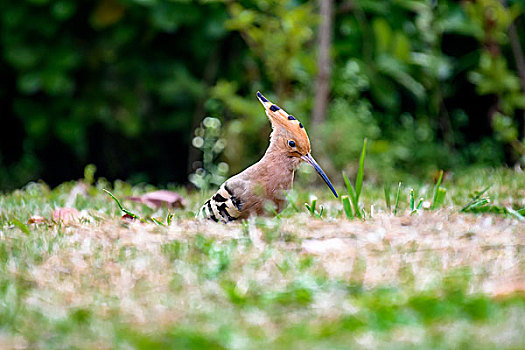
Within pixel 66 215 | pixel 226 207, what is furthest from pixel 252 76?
pixel 226 207

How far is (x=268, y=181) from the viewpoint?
142 inches

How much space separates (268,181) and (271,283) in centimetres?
116

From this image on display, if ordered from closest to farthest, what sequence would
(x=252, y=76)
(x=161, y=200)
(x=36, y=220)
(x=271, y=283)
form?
(x=271, y=283) < (x=36, y=220) < (x=161, y=200) < (x=252, y=76)

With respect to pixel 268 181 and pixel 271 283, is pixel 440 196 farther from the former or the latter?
pixel 271 283

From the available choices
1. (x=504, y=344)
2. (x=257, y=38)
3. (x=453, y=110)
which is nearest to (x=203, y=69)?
(x=257, y=38)

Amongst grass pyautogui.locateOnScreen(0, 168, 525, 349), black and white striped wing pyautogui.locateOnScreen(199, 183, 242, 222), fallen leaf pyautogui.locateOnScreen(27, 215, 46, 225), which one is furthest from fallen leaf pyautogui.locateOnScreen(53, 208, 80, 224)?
black and white striped wing pyautogui.locateOnScreen(199, 183, 242, 222)

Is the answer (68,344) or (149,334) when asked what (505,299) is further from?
(68,344)

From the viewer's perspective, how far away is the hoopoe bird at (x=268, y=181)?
3562 mm

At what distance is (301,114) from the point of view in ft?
22.2

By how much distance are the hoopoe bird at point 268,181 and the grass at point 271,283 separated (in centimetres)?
17

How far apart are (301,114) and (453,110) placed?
220 cm

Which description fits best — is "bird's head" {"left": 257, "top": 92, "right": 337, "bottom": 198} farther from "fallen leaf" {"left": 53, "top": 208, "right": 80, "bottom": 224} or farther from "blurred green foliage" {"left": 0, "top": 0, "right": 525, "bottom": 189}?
"blurred green foliage" {"left": 0, "top": 0, "right": 525, "bottom": 189}

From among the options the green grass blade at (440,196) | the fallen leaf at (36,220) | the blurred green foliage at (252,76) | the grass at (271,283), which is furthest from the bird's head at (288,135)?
the blurred green foliage at (252,76)

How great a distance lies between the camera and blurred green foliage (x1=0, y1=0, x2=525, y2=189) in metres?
6.73
